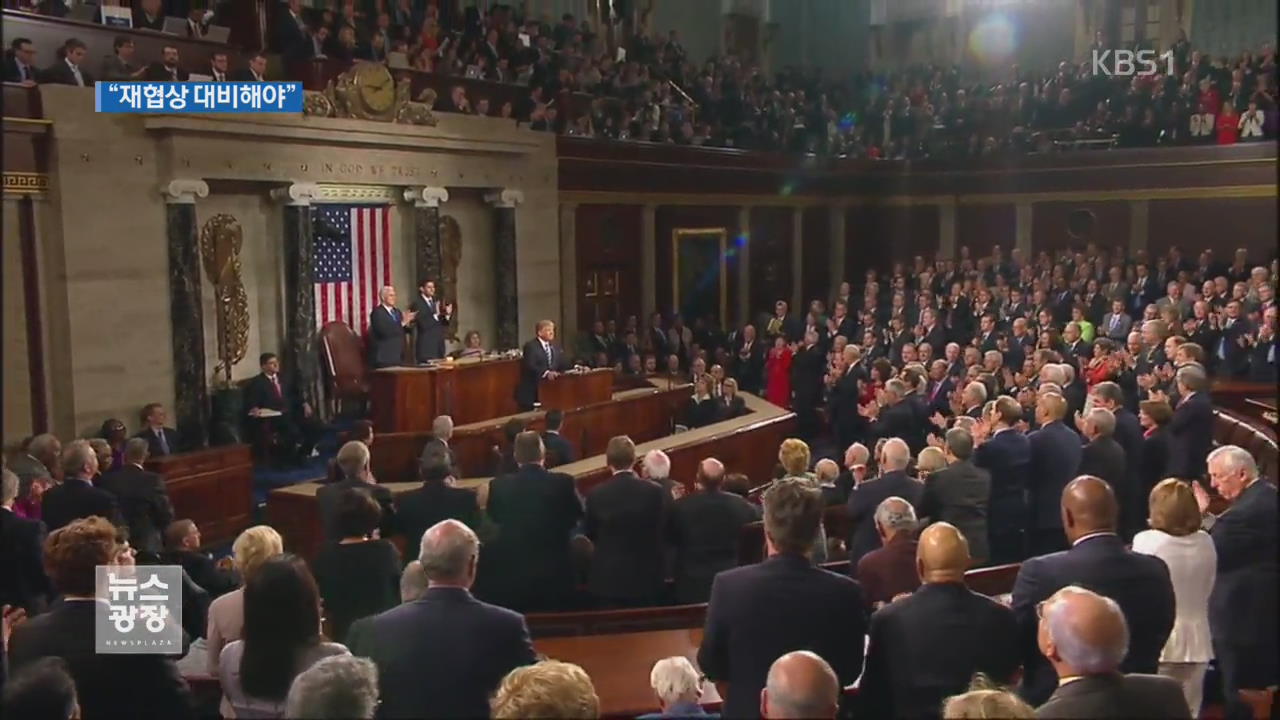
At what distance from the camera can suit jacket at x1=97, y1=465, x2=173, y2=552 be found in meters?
7.35

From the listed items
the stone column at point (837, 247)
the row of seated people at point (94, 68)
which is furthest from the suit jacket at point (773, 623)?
the stone column at point (837, 247)

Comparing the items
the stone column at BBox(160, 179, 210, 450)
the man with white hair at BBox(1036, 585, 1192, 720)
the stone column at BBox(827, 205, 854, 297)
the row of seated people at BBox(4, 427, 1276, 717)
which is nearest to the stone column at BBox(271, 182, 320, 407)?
the stone column at BBox(160, 179, 210, 450)

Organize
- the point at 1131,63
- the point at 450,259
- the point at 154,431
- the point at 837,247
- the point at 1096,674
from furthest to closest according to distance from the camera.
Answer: the point at 837,247, the point at 1131,63, the point at 450,259, the point at 154,431, the point at 1096,674

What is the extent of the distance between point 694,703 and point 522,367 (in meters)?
8.87

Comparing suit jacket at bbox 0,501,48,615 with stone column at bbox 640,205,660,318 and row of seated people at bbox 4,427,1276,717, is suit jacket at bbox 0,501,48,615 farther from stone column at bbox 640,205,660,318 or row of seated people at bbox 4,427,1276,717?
stone column at bbox 640,205,660,318

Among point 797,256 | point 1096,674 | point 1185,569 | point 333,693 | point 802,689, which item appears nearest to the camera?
point 802,689

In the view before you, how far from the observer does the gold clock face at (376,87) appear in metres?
13.4

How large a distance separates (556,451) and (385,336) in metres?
4.05

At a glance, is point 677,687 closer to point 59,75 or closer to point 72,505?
point 72,505

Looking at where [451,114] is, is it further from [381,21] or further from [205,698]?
Answer: [205,698]

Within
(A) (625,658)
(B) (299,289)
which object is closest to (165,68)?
(B) (299,289)

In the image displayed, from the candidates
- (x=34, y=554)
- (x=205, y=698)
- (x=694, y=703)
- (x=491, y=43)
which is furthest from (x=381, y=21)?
(x=694, y=703)

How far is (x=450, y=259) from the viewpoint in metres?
15.6

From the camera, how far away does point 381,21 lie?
606 inches
